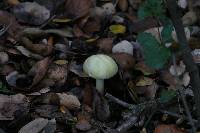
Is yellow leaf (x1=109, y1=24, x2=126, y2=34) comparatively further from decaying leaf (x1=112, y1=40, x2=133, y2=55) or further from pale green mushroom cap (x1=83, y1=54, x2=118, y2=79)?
pale green mushroom cap (x1=83, y1=54, x2=118, y2=79)

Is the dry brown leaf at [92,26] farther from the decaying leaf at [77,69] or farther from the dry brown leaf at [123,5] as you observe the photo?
the decaying leaf at [77,69]

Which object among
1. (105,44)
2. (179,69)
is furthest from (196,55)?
(105,44)

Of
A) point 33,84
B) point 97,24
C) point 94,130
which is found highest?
point 97,24

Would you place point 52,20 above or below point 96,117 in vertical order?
above

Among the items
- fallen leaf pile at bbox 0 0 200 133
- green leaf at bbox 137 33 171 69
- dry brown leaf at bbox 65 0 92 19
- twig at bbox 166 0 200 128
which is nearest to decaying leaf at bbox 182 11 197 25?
fallen leaf pile at bbox 0 0 200 133

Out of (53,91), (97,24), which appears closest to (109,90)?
(53,91)

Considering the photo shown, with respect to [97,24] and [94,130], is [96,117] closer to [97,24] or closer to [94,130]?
[94,130]

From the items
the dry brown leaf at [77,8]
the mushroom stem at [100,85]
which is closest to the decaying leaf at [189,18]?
the dry brown leaf at [77,8]
